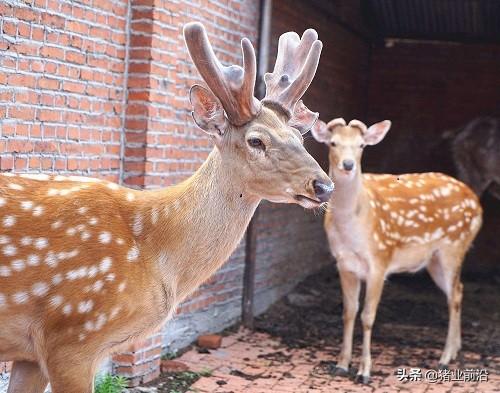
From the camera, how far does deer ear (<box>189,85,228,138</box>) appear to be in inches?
143

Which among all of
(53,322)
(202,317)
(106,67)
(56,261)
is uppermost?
(106,67)

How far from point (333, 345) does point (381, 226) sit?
3.85 ft

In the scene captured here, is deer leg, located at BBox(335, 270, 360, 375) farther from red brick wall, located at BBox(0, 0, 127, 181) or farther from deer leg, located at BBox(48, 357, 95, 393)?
deer leg, located at BBox(48, 357, 95, 393)

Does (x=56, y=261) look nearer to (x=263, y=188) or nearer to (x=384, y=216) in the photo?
(x=263, y=188)

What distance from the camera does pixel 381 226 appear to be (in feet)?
21.1

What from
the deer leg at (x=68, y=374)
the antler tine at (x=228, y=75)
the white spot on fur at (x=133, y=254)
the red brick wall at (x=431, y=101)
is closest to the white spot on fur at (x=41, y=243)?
the white spot on fur at (x=133, y=254)

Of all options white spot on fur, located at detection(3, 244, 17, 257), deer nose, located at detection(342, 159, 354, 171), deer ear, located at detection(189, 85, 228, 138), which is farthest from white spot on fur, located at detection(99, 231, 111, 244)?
deer nose, located at detection(342, 159, 354, 171)

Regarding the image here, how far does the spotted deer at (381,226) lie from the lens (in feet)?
20.4

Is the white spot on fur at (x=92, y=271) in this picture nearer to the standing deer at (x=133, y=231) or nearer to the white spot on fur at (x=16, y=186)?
the standing deer at (x=133, y=231)

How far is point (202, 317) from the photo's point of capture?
665 centimetres

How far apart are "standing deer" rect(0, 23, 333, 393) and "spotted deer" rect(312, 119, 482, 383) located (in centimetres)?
240

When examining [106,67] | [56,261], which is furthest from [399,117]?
[56,261]

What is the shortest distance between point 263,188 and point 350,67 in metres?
7.01

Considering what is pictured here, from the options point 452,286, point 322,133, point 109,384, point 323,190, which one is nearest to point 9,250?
point 323,190
